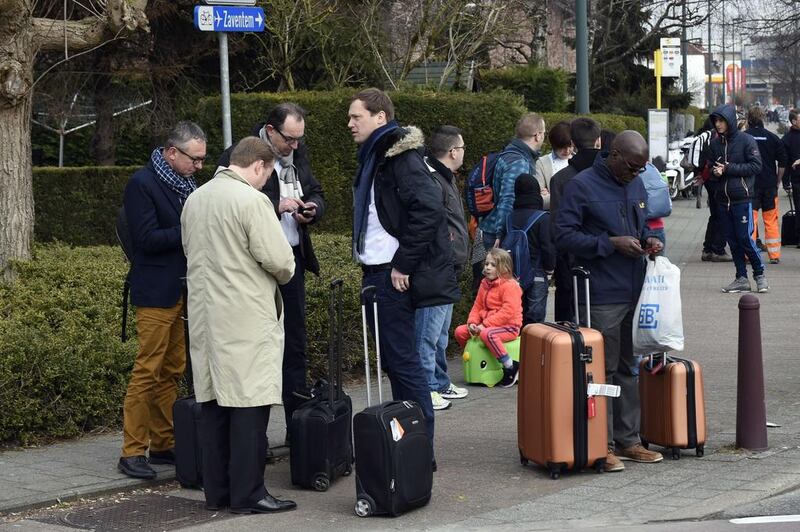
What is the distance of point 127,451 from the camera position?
7207 millimetres

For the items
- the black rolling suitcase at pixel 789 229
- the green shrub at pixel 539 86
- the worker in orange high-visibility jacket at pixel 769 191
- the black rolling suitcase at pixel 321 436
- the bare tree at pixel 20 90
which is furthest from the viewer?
the green shrub at pixel 539 86

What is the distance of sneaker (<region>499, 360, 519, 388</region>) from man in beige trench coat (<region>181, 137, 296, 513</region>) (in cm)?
355

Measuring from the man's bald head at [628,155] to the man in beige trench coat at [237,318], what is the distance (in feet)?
6.25

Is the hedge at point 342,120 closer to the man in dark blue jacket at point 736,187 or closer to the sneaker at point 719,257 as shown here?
the man in dark blue jacket at point 736,187

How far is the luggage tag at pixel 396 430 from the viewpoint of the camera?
6320 millimetres

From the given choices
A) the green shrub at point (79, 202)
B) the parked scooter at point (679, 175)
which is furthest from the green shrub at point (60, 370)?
the parked scooter at point (679, 175)

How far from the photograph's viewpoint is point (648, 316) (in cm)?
703

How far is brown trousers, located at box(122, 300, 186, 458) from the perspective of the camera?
716cm

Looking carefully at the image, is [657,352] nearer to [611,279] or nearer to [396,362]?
[611,279]

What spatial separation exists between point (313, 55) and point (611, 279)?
1657 cm

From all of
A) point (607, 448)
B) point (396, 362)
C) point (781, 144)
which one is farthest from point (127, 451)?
point (781, 144)

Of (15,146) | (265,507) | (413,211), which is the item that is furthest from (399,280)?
(15,146)

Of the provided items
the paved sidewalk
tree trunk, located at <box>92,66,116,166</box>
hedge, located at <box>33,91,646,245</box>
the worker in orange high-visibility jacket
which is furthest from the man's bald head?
tree trunk, located at <box>92,66,116,166</box>

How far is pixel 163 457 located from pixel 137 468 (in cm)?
32
